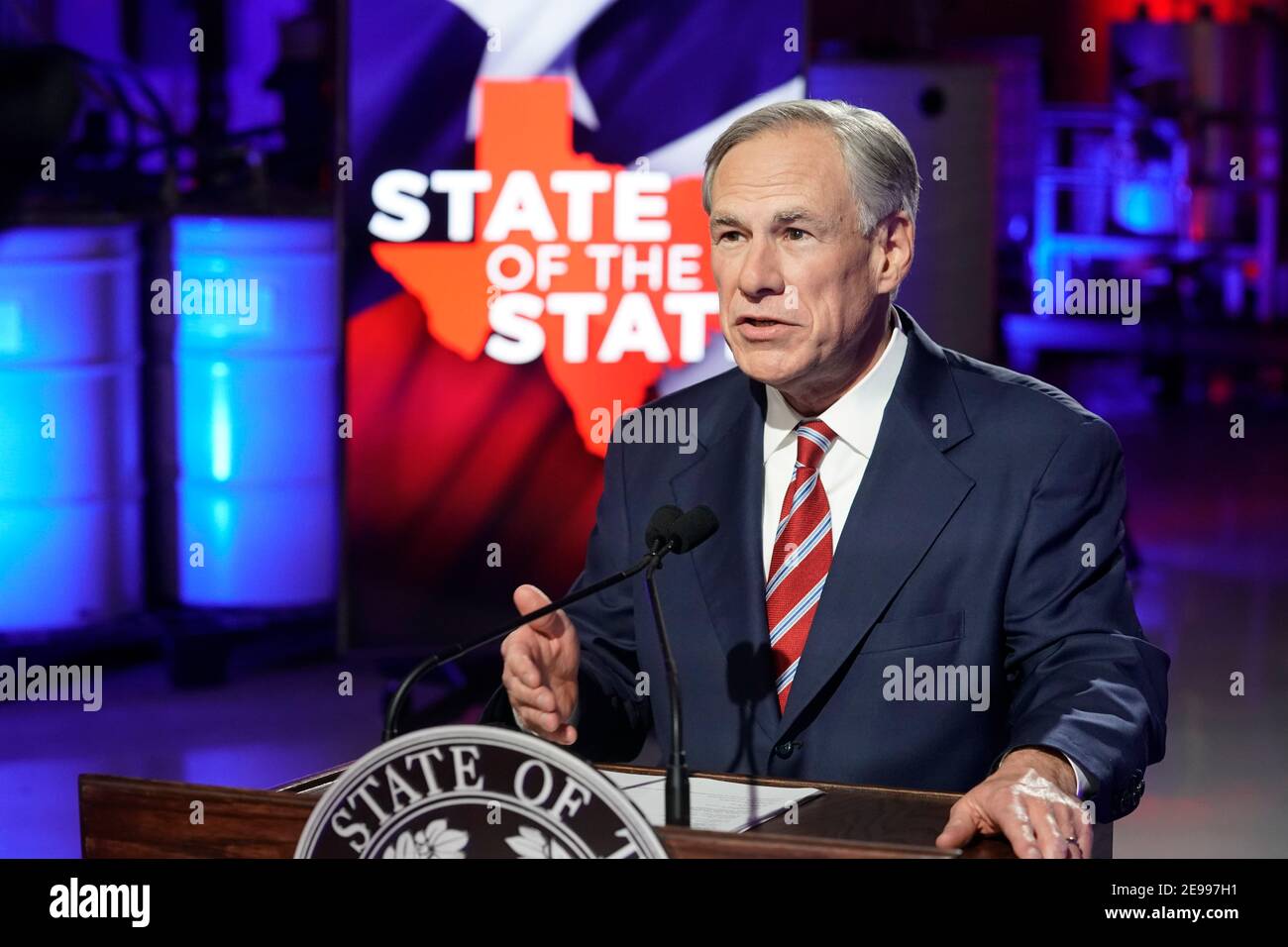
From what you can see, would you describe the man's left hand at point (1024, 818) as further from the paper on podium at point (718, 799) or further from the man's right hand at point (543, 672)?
the man's right hand at point (543, 672)

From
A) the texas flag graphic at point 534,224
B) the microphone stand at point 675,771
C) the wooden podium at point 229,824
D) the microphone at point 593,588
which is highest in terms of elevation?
the texas flag graphic at point 534,224

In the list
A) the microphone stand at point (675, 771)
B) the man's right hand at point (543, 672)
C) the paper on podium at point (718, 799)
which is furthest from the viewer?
the man's right hand at point (543, 672)

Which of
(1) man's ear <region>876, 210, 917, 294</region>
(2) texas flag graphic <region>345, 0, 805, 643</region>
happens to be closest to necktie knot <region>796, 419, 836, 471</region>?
(1) man's ear <region>876, 210, 917, 294</region>

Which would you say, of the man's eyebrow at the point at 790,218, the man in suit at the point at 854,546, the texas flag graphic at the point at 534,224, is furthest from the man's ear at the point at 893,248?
the texas flag graphic at the point at 534,224

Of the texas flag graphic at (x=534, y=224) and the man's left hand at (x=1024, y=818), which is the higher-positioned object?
the texas flag graphic at (x=534, y=224)

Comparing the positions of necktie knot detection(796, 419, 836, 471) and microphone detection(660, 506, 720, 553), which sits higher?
necktie knot detection(796, 419, 836, 471)

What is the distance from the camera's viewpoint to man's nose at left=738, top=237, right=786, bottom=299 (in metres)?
1.81

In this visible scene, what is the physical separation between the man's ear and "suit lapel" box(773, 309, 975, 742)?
127 millimetres

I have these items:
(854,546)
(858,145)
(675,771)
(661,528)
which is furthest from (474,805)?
(858,145)

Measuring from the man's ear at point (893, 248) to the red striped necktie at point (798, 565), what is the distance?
187 mm

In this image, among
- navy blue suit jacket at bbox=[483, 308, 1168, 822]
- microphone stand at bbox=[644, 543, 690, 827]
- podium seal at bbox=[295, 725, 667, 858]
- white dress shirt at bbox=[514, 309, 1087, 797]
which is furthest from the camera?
white dress shirt at bbox=[514, 309, 1087, 797]

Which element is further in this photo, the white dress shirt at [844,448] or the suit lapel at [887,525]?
the white dress shirt at [844,448]

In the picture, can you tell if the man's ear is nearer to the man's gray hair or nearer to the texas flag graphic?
the man's gray hair

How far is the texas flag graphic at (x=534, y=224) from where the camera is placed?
443 centimetres
